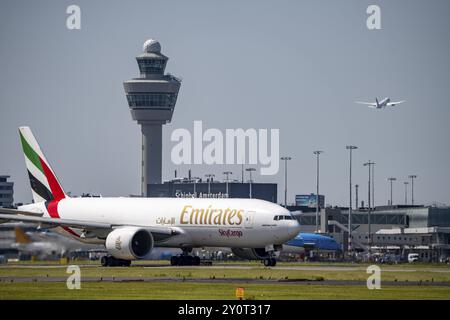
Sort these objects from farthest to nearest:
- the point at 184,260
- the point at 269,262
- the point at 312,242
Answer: the point at 312,242 < the point at 184,260 < the point at 269,262

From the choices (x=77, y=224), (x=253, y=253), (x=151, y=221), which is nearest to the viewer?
(x=77, y=224)

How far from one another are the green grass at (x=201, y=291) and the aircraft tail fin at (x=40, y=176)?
146 feet

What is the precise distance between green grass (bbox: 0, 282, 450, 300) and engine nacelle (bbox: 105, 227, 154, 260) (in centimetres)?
2897

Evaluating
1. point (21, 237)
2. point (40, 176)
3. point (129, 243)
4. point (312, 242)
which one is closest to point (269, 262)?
point (129, 243)

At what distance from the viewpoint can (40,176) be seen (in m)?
114

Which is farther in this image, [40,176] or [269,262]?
[40,176]

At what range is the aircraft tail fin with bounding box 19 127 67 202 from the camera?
113938mm

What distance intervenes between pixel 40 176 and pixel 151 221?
45.3 feet

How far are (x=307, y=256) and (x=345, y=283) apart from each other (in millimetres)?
69432

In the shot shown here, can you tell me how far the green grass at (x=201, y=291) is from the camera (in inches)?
2349

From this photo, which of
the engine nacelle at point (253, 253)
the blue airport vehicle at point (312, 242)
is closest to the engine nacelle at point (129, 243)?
the engine nacelle at point (253, 253)

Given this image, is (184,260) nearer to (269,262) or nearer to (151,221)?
(151,221)
